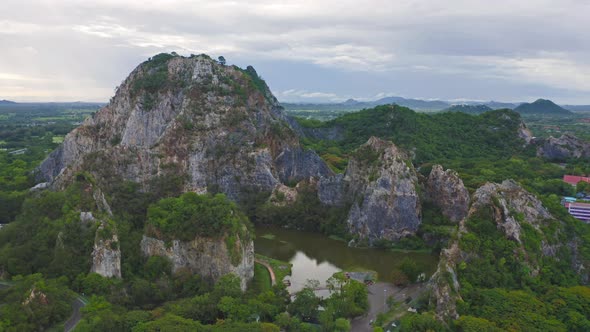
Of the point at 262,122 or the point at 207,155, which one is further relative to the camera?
the point at 262,122

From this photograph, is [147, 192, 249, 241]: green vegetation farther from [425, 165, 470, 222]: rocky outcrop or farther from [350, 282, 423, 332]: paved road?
[425, 165, 470, 222]: rocky outcrop

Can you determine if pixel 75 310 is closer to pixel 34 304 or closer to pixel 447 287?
pixel 34 304

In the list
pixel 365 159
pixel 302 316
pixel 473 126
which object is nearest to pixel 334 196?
pixel 365 159

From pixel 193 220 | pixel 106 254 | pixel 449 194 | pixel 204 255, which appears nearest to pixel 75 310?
pixel 106 254

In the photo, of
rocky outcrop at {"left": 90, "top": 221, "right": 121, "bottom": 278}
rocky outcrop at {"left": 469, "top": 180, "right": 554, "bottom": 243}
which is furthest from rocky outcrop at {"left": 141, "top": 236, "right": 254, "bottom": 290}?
rocky outcrop at {"left": 469, "top": 180, "right": 554, "bottom": 243}

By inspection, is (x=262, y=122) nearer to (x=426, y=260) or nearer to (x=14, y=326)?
(x=426, y=260)
